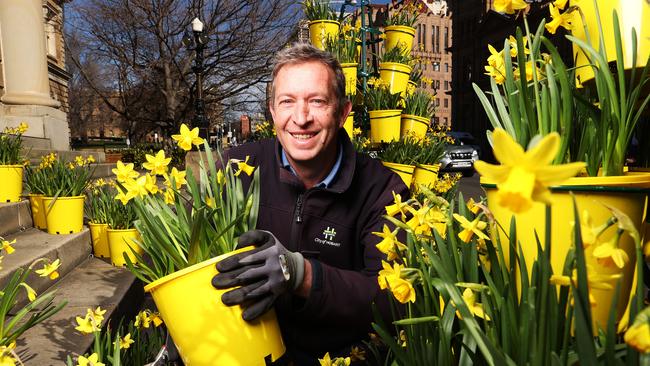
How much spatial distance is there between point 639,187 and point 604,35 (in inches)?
11.3

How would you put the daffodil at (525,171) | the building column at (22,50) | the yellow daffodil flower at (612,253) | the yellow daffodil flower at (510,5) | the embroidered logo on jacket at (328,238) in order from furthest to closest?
1. the building column at (22,50)
2. the embroidered logo on jacket at (328,238)
3. the yellow daffodil flower at (510,5)
4. the yellow daffodil flower at (612,253)
5. the daffodil at (525,171)

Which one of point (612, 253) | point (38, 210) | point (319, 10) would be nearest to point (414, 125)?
point (319, 10)

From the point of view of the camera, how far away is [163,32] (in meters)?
14.5

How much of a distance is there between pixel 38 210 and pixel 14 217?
0.74 ft

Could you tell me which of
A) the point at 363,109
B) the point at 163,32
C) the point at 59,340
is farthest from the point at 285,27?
the point at 59,340

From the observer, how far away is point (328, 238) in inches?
63.3

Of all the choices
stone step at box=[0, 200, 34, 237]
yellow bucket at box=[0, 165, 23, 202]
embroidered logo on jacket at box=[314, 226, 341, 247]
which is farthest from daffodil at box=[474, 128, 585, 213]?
yellow bucket at box=[0, 165, 23, 202]

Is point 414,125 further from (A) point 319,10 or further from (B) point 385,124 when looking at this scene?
(A) point 319,10

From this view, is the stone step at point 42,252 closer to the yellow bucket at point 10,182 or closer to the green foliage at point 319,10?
the yellow bucket at point 10,182

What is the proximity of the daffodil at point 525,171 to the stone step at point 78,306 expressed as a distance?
1993 mm

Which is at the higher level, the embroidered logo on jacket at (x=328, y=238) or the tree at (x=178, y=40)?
the tree at (x=178, y=40)

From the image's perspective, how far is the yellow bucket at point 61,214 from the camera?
3.52 metres

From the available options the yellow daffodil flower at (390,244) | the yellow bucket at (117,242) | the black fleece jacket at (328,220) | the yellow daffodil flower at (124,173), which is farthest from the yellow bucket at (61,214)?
the yellow daffodil flower at (390,244)

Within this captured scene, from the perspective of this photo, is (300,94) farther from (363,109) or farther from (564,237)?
(363,109)
